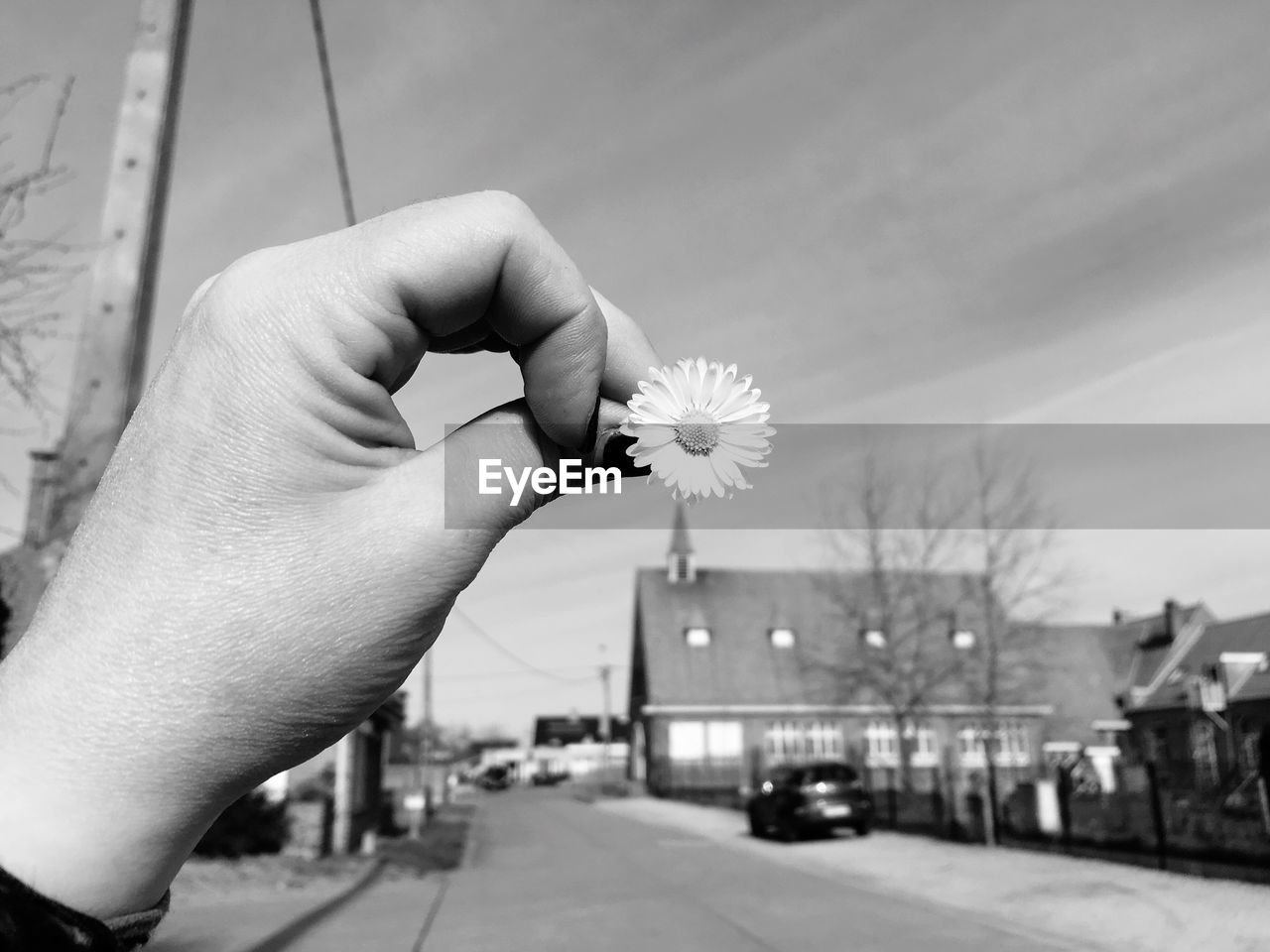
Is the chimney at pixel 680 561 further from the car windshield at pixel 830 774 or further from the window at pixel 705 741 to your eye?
the car windshield at pixel 830 774

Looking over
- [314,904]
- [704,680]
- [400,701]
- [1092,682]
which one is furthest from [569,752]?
[314,904]

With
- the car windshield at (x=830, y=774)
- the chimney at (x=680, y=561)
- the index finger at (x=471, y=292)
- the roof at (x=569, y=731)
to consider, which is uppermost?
the chimney at (x=680, y=561)

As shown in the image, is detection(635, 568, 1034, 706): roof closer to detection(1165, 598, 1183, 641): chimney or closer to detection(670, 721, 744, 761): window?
detection(670, 721, 744, 761): window

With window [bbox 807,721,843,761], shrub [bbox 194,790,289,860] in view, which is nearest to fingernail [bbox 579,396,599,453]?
shrub [bbox 194,790,289,860]

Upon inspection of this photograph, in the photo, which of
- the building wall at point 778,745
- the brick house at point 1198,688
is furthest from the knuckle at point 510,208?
the building wall at point 778,745

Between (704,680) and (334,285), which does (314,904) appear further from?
(704,680)

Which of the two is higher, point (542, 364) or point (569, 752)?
point (542, 364)
